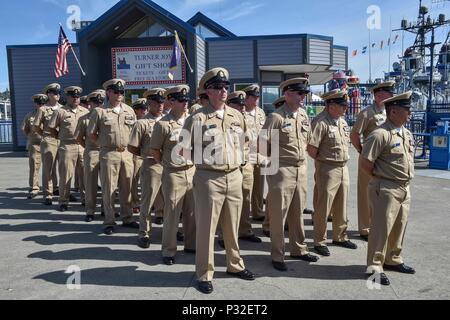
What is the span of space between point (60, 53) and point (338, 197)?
11.6 metres

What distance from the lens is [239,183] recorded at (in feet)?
13.0

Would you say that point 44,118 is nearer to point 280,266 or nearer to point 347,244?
point 280,266

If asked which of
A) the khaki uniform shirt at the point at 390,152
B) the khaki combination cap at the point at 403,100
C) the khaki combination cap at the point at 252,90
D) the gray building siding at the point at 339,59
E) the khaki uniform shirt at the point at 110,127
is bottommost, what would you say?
the khaki uniform shirt at the point at 390,152

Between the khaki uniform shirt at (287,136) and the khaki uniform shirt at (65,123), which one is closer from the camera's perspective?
the khaki uniform shirt at (287,136)

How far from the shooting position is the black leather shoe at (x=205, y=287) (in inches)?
146

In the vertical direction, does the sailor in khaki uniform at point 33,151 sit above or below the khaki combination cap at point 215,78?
below

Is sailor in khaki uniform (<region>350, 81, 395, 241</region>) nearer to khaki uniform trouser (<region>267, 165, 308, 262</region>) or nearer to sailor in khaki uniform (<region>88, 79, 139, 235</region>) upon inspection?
khaki uniform trouser (<region>267, 165, 308, 262</region>)

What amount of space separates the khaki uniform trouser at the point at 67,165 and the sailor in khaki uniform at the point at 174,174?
11.1ft

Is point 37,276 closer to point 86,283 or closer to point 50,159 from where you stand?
point 86,283

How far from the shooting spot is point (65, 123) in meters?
7.54

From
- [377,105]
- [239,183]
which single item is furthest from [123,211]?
[377,105]

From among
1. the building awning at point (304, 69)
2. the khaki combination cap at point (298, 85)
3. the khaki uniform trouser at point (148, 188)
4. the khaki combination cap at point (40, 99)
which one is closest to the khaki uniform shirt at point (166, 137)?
the khaki uniform trouser at point (148, 188)

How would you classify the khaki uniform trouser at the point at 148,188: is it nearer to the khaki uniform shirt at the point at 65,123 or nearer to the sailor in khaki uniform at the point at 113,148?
the sailor in khaki uniform at the point at 113,148

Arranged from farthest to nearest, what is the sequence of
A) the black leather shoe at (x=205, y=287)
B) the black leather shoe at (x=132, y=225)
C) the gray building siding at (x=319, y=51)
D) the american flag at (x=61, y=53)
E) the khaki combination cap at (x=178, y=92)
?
the gray building siding at (x=319, y=51), the american flag at (x=61, y=53), the black leather shoe at (x=132, y=225), the khaki combination cap at (x=178, y=92), the black leather shoe at (x=205, y=287)
